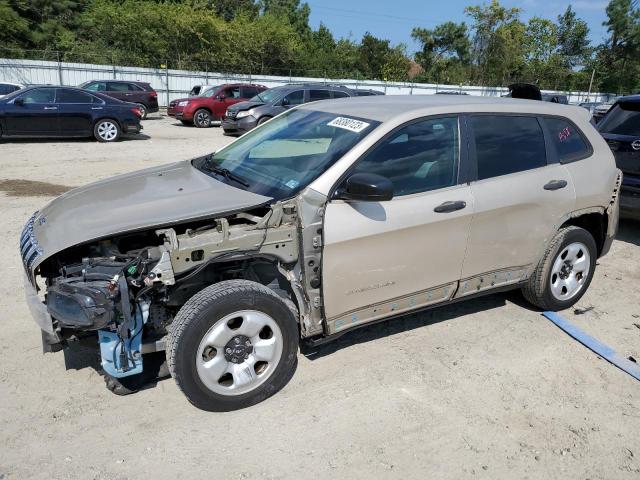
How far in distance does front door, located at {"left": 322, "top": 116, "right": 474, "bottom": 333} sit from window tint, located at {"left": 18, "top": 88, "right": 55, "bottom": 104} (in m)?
13.0

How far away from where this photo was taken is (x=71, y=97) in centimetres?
1397

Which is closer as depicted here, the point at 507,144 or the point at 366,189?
the point at 366,189

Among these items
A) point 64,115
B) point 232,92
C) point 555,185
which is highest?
point 232,92

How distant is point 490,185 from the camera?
3.85 metres

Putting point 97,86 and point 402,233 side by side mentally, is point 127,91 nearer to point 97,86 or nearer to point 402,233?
point 97,86

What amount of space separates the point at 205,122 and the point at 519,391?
Answer: 1838 centimetres

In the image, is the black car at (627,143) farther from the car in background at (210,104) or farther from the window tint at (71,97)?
the car in background at (210,104)

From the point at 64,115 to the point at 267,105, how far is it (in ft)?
19.6

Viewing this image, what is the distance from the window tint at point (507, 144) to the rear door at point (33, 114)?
1295 centimetres

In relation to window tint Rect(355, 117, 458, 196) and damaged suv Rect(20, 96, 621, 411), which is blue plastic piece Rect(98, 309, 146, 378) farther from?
window tint Rect(355, 117, 458, 196)

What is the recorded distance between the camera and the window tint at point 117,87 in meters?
20.6

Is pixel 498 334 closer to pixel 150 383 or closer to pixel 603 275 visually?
pixel 603 275

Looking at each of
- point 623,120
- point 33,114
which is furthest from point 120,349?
point 33,114

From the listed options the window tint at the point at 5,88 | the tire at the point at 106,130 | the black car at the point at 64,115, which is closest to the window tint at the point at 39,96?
the black car at the point at 64,115
